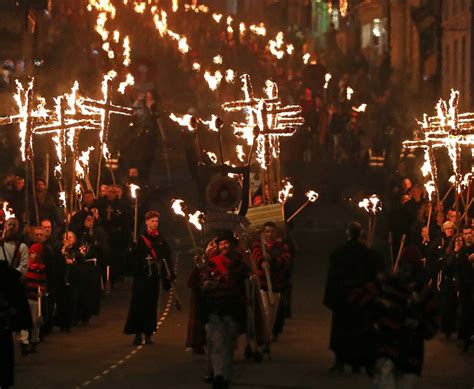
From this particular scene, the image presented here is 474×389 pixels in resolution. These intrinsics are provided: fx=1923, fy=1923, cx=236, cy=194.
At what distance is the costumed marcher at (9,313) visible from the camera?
17.0 meters

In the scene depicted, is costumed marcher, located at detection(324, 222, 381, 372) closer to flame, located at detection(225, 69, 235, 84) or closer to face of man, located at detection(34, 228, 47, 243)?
face of man, located at detection(34, 228, 47, 243)

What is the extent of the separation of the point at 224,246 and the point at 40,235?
4341 mm

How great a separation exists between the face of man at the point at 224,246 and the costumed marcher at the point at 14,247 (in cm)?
259

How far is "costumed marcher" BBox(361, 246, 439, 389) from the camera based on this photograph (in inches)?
641

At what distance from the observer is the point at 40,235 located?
23688 millimetres

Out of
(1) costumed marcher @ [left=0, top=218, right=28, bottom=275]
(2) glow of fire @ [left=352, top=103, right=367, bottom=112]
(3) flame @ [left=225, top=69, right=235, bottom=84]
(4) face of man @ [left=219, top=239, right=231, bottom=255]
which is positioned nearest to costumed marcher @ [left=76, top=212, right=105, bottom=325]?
(1) costumed marcher @ [left=0, top=218, right=28, bottom=275]

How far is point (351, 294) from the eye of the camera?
56.3 feet

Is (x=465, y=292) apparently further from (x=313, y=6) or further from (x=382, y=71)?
(x=313, y=6)

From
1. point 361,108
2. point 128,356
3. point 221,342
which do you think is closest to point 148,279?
point 128,356

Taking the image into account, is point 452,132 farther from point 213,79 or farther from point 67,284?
point 213,79

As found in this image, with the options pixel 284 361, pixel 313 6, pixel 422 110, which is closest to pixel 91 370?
pixel 284 361

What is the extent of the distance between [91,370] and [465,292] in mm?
5396

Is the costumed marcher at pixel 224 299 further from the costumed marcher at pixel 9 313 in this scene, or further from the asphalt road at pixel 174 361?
the costumed marcher at pixel 9 313

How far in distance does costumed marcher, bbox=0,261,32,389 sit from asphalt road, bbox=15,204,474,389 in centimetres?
261
